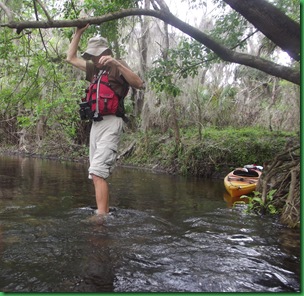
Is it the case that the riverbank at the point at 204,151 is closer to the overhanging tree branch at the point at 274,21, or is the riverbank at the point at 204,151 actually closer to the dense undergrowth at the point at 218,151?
the dense undergrowth at the point at 218,151

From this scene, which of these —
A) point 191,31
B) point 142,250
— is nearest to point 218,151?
point 191,31

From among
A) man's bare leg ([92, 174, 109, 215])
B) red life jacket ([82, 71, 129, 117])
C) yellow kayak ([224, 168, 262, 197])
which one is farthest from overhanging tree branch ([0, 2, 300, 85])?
yellow kayak ([224, 168, 262, 197])

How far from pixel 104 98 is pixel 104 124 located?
0.33 meters

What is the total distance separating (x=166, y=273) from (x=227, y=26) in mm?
6298

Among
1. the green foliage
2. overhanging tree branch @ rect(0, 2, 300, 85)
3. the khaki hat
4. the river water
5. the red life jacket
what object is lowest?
the river water

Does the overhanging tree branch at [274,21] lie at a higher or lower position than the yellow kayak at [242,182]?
higher

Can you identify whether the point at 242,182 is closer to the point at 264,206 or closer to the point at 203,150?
Result: the point at 264,206

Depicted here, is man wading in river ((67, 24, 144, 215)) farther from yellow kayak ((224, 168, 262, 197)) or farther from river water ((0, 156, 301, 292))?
yellow kayak ((224, 168, 262, 197))

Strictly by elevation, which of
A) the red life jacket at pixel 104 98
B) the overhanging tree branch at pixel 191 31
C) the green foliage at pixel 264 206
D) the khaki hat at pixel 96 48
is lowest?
the green foliage at pixel 264 206

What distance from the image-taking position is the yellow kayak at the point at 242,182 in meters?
6.18

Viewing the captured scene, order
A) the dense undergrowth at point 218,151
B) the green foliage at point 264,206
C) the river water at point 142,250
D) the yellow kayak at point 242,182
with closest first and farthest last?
the river water at point 142,250 → the green foliage at point 264,206 → the yellow kayak at point 242,182 → the dense undergrowth at point 218,151

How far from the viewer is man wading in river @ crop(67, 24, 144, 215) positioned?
3.72 meters

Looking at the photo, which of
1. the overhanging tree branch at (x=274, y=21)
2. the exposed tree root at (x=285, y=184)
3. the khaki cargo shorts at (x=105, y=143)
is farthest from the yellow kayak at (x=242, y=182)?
the khaki cargo shorts at (x=105, y=143)

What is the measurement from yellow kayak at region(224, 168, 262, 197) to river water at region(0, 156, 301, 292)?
5.86 ft
